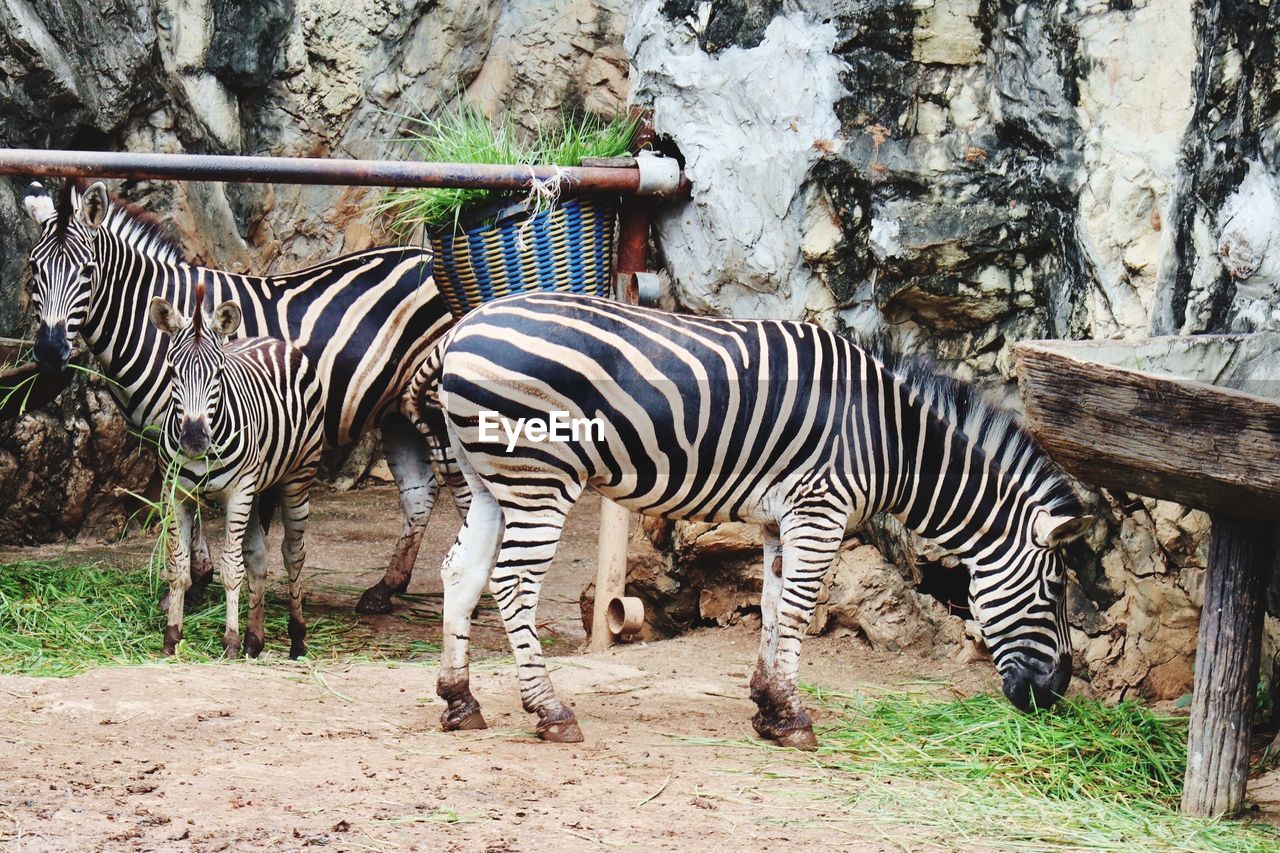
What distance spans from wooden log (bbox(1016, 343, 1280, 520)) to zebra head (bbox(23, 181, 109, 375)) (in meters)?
4.82

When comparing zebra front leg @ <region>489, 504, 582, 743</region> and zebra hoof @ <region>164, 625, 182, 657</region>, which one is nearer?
zebra front leg @ <region>489, 504, 582, 743</region>

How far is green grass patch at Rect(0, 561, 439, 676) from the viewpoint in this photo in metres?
6.68

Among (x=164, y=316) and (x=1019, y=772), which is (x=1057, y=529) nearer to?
(x=1019, y=772)

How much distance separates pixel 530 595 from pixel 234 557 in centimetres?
204

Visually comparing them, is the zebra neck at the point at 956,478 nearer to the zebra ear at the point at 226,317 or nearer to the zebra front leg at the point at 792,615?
the zebra front leg at the point at 792,615

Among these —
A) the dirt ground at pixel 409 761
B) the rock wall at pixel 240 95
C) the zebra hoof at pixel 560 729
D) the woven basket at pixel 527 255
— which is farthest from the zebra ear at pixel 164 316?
the zebra hoof at pixel 560 729

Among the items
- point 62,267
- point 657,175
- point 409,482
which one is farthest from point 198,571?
point 657,175

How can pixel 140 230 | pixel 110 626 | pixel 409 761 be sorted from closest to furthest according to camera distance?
pixel 409 761, pixel 110 626, pixel 140 230

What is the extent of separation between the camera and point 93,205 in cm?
706

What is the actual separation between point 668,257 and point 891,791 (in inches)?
140

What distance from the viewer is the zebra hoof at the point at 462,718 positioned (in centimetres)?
563

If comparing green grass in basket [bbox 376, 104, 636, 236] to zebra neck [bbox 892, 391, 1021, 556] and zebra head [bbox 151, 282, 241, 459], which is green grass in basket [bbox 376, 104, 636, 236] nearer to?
zebra head [bbox 151, 282, 241, 459]

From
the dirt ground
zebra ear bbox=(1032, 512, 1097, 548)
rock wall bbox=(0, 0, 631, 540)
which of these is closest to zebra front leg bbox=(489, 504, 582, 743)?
the dirt ground

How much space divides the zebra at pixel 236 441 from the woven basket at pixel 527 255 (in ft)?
3.45
